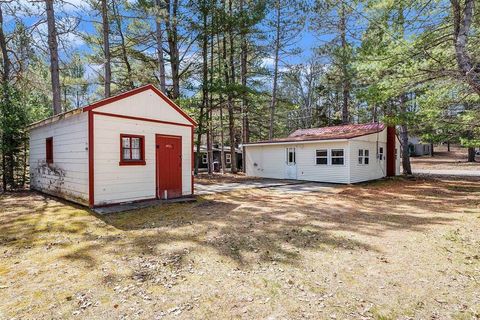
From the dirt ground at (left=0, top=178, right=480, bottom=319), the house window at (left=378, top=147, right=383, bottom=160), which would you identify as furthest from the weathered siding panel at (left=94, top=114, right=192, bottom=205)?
the house window at (left=378, top=147, right=383, bottom=160)

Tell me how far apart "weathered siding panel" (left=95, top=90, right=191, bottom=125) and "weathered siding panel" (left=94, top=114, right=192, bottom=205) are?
8cm

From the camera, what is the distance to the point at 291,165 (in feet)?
56.6

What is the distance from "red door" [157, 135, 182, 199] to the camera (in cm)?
898

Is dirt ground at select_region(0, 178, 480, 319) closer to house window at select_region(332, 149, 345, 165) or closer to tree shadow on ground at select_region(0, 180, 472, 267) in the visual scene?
tree shadow on ground at select_region(0, 180, 472, 267)

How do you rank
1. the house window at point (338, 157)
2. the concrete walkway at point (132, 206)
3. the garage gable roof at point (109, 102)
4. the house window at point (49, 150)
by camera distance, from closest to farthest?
the concrete walkway at point (132, 206)
the garage gable roof at point (109, 102)
the house window at point (49, 150)
the house window at point (338, 157)

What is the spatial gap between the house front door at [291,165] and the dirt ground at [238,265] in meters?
9.73

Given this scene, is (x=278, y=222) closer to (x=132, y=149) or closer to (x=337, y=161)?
(x=132, y=149)

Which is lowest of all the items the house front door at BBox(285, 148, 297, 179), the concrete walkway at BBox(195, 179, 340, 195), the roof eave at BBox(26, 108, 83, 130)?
the concrete walkway at BBox(195, 179, 340, 195)

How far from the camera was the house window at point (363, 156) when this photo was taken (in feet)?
51.6

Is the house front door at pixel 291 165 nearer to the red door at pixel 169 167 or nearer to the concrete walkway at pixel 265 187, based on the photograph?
the concrete walkway at pixel 265 187

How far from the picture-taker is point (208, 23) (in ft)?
53.1

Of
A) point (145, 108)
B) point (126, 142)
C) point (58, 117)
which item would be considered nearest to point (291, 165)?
point (145, 108)

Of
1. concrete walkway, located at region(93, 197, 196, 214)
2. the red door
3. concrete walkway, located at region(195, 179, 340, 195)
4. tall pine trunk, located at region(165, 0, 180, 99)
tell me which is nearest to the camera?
concrete walkway, located at region(93, 197, 196, 214)

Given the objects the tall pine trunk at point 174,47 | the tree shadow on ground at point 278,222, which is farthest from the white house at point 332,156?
the tall pine trunk at point 174,47
